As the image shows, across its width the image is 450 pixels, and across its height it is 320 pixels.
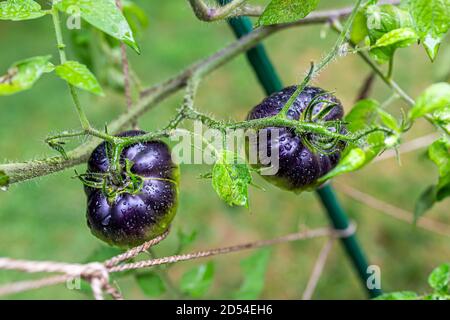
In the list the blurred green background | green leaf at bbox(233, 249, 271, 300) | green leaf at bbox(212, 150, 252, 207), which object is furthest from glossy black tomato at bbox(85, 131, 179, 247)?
the blurred green background

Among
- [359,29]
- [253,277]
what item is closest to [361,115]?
[359,29]

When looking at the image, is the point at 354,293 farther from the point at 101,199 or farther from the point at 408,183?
the point at 101,199

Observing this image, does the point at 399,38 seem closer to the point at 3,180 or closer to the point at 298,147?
the point at 298,147

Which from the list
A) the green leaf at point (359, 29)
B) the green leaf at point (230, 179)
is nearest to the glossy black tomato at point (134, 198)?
the green leaf at point (230, 179)

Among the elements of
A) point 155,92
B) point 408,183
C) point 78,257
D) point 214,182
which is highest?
point 408,183

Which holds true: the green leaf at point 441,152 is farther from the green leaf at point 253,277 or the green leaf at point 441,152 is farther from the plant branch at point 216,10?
the green leaf at point 253,277
